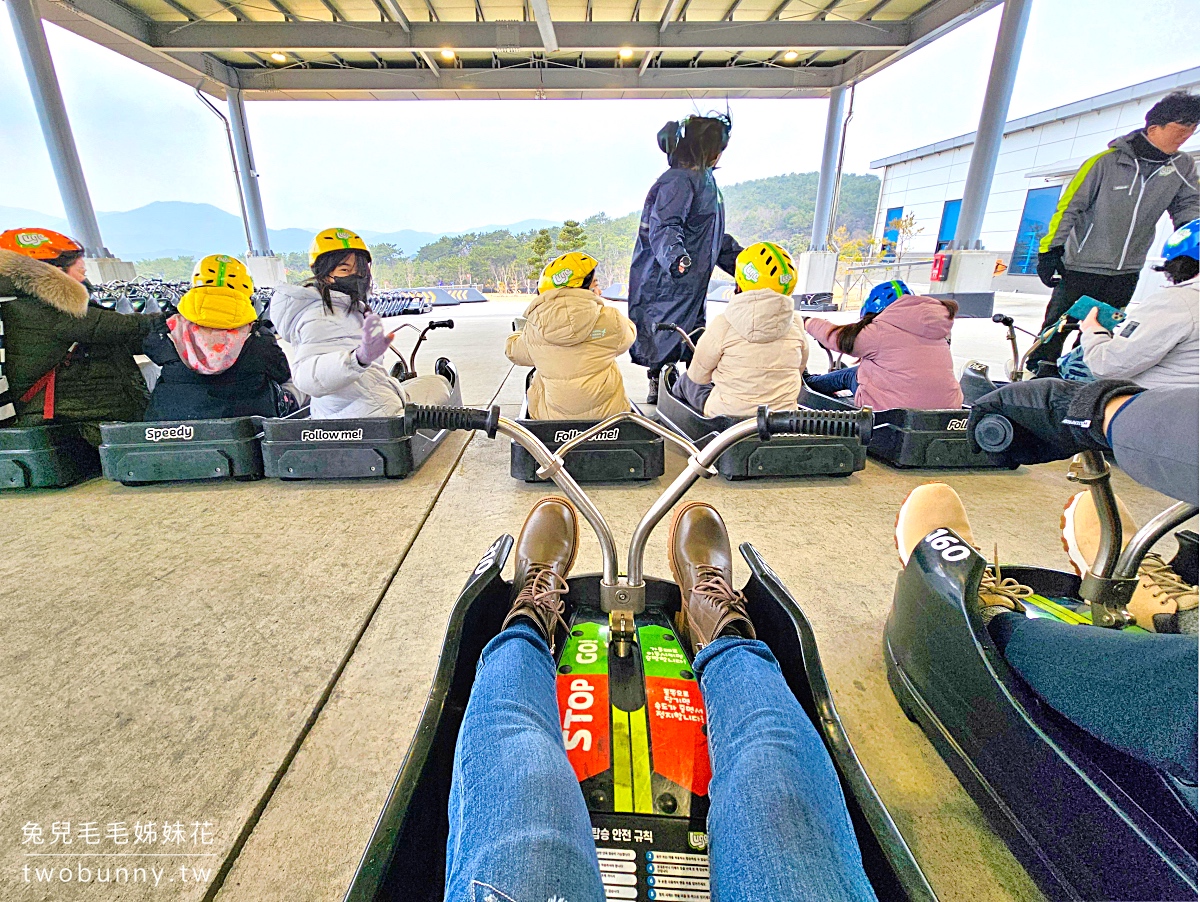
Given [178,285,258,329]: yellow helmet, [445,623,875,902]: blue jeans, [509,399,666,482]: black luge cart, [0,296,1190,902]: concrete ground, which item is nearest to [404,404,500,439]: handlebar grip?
[445,623,875,902]: blue jeans

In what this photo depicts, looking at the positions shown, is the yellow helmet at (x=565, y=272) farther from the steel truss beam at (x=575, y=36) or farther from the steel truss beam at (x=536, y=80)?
the steel truss beam at (x=536, y=80)

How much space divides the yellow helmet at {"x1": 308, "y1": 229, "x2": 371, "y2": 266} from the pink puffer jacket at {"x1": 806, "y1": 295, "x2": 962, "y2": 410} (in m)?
2.26

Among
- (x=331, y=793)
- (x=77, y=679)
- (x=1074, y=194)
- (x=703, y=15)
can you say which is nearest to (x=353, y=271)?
(x=77, y=679)

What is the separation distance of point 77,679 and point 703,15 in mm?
10983

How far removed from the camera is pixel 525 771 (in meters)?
0.73

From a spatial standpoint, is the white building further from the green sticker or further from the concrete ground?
the green sticker

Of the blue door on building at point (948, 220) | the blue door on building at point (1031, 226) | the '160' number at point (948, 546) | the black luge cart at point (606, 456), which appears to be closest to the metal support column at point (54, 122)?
the black luge cart at point (606, 456)

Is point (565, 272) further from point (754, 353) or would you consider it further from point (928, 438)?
point (928, 438)

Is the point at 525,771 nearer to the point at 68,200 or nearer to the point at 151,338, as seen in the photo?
the point at 151,338

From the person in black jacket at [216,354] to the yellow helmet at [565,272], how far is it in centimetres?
137

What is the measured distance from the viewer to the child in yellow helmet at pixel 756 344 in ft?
8.16

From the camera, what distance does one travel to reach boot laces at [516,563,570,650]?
1142 millimetres

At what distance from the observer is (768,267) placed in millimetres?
2469

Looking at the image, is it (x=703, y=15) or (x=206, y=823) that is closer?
(x=206, y=823)
